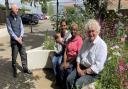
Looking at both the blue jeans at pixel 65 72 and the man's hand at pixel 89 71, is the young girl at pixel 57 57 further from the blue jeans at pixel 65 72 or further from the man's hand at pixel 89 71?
the man's hand at pixel 89 71

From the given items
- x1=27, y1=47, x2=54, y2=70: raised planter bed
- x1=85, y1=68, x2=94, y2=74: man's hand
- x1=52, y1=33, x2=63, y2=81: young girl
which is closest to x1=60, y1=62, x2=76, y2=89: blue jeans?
x1=52, y1=33, x2=63, y2=81: young girl

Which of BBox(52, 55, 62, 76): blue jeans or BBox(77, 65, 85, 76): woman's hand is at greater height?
BBox(77, 65, 85, 76): woman's hand

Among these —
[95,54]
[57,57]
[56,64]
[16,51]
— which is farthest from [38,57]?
[95,54]

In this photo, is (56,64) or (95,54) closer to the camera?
(95,54)

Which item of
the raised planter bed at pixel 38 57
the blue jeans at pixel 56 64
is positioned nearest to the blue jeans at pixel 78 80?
the blue jeans at pixel 56 64

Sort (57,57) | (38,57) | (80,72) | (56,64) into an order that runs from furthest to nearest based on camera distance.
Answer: (38,57)
(57,57)
(56,64)
(80,72)

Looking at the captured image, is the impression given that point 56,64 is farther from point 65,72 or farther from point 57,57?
point 65,72

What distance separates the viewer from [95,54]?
229 inches

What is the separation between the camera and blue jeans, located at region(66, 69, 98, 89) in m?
5.81

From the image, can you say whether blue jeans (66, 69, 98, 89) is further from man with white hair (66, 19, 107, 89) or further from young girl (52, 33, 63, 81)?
young girl (52, 33, 63, 81)

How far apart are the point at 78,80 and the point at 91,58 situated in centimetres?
48

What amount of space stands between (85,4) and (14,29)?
6219 mm

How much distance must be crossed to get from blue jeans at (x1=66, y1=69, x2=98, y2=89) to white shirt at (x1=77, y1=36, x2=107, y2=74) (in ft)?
0.55

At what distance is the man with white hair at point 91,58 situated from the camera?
5.74 meters
